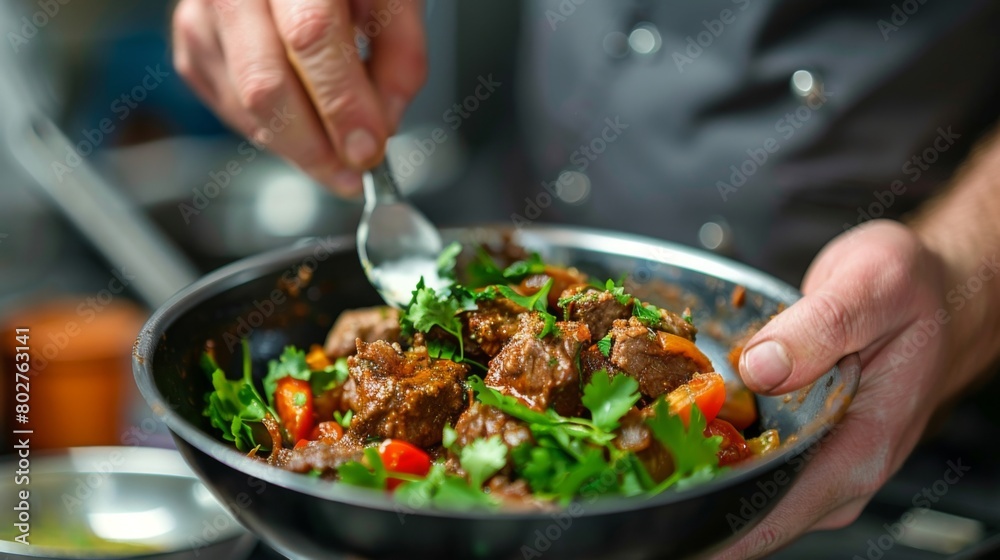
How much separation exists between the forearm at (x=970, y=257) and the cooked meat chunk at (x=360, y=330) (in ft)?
4.34

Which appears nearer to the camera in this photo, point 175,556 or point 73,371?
point 175,556

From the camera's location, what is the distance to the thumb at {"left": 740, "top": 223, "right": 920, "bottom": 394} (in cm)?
150

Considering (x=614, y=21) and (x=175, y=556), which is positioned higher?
(x=614, y=21)

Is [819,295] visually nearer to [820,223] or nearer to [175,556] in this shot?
[820,223]

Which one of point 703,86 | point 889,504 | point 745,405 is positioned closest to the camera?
point 745,405

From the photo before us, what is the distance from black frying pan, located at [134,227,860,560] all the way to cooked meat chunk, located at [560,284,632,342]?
0.25 metres

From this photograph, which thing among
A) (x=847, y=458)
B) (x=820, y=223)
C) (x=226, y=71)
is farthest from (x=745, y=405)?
(x=226, y=71)

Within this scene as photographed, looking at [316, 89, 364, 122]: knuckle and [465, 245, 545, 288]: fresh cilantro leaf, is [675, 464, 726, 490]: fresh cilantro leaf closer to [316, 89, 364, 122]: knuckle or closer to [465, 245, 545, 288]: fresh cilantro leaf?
[465, 245, 545, 288]: fresh cilantro leaf

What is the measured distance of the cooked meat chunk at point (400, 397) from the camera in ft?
5.18

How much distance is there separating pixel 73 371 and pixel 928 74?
2803mm

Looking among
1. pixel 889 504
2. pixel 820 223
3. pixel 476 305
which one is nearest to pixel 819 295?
pixel 476 305

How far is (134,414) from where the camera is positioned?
8.59 ft

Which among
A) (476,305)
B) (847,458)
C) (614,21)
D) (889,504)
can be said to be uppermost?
(614,21)

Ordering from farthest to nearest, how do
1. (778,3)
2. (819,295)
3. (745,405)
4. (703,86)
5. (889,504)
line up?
(703,86), (778,3), (889,504), (745,405), (819,295)
